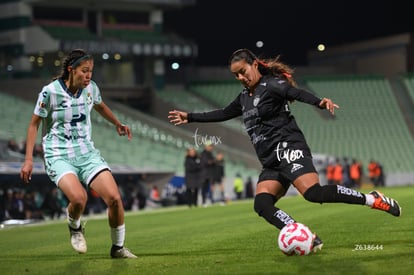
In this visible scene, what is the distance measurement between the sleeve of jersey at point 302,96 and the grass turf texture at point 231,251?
1560mm

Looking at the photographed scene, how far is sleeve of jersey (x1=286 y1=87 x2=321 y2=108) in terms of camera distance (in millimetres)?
9195

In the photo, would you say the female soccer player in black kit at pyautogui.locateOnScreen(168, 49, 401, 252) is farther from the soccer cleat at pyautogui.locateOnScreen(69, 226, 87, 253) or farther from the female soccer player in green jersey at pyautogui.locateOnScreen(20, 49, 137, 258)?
the soccer cleat at pyautogui.locateOnScreen(69, 226, 87, 253)

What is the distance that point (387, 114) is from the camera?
173ft

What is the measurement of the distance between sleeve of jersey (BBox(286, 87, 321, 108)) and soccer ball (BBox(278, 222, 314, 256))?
1.26m

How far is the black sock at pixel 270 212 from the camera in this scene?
962 centimetres

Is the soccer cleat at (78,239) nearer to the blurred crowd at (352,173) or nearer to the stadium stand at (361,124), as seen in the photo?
the blurred crowd at (352,173)

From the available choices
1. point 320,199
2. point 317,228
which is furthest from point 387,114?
point 320,199

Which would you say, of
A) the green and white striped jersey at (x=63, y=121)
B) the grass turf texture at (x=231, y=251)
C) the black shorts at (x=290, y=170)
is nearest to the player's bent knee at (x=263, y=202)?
the black shorts at (x=290, y=170)

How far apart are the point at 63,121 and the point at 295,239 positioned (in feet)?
9.63

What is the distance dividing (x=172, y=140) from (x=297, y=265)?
36783 millimetres

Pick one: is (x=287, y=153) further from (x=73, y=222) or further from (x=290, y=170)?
(x=73, y=222)

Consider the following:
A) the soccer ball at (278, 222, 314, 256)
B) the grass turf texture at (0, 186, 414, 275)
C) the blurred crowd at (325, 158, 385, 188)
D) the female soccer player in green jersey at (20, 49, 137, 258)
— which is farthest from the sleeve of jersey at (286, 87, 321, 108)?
the blurred crowd at (325, 158, 385, 188)

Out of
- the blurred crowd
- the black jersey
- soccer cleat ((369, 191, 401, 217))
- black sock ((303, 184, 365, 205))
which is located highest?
the blurred crowd

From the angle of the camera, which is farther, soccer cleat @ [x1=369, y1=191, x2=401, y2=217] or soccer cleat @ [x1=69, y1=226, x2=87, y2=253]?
soccer cleat @ [x1=69, y1=226, x2=87, y2=253]
